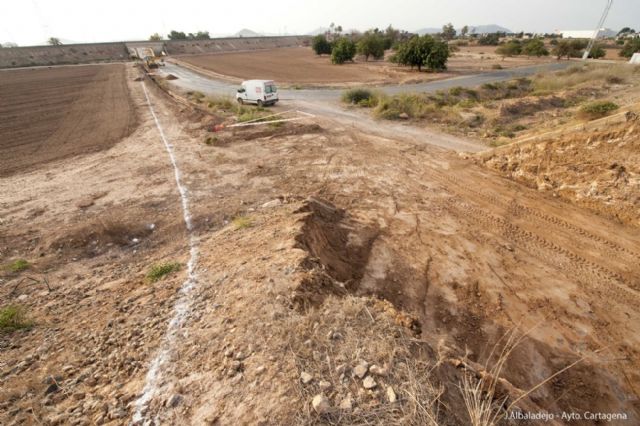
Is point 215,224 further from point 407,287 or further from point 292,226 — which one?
point 407,287

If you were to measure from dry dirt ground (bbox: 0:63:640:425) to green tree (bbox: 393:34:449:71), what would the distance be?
3798cm

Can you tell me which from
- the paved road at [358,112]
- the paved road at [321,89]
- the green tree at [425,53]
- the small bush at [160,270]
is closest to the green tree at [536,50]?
the paved road at [321,89]

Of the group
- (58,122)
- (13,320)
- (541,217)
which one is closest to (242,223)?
(13,320)

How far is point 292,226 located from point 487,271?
478 cm

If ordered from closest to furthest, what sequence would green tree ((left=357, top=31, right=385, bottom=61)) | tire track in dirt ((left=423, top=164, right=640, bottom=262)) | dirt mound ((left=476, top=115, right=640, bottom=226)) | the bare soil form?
tire track in dirt ((left=423, top=164, right=640, bottom=262)) → dirt mound ((left=476, top=115, right=640, bottom=226)) → the bare soil → green tree ((left=357, top=31, right=385, bottom=61))

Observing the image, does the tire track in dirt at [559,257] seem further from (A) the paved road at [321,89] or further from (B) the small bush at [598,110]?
(A) the paved road at [321,89]

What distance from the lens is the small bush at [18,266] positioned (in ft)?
22.8

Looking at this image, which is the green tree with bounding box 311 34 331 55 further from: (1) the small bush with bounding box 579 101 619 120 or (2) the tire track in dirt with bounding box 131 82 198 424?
Answer: (2) the tire track in dirt with bounding box 131 82 198 424

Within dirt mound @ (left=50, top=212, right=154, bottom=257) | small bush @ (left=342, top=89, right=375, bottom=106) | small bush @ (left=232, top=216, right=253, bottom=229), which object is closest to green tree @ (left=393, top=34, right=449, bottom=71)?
small bush @ (left=342, top=89, right=375, bottom=106)

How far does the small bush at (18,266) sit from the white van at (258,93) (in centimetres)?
1936

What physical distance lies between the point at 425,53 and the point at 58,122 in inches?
1749

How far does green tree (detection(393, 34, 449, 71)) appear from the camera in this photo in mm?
43219

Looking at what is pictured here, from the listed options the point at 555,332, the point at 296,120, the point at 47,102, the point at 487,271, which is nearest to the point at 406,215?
the point at 487,271

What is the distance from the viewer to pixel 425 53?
44.2 metres
